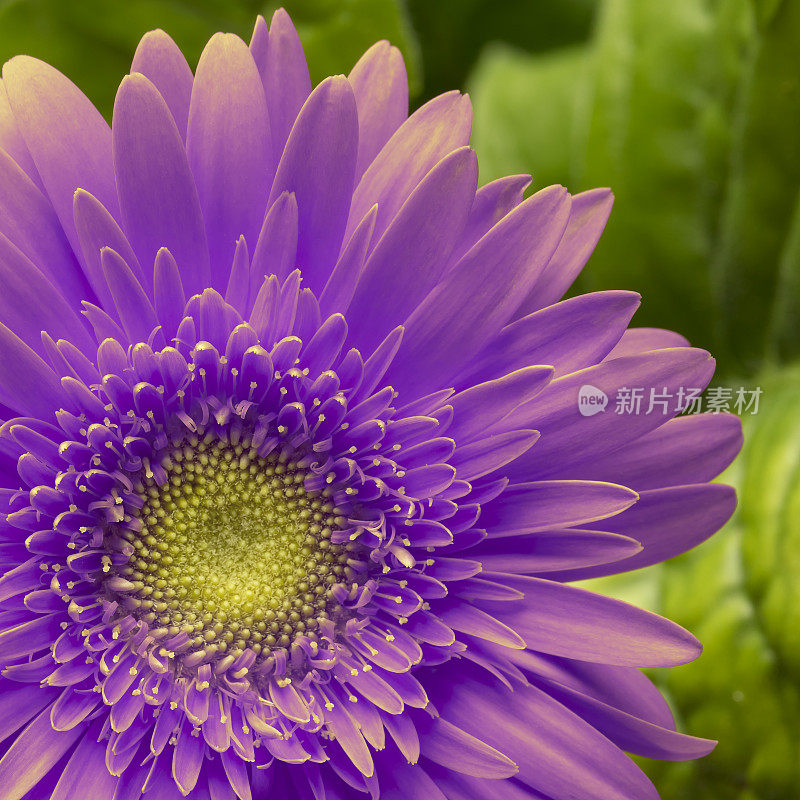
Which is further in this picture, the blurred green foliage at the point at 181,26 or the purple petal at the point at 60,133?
the blurred green foliage at the point at 181,26

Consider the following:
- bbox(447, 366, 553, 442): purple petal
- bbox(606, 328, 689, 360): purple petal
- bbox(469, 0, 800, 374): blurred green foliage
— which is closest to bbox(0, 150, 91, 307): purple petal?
bbox(447, 366, 553, 442): purple petal

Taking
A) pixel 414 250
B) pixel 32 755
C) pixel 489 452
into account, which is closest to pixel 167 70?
pixel 414 250

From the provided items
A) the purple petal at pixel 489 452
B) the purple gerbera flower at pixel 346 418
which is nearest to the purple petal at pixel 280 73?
the purple gerbera flower at pixel 346 418

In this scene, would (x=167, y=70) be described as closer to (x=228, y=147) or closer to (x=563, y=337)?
(x=228, y=147)

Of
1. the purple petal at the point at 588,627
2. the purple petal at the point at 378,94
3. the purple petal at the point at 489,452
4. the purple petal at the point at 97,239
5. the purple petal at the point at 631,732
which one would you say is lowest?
the purple petal at the point at 631,732

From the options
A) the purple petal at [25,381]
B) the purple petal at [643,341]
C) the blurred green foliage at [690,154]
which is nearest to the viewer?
the purple petal at [25,381]

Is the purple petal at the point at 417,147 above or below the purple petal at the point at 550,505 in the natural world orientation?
above

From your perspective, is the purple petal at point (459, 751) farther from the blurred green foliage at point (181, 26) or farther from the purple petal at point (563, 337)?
the blurred green foliage at point (181, 26)

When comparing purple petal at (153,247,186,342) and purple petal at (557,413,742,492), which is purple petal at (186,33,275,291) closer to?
purple petal at (153,247,186,342)
